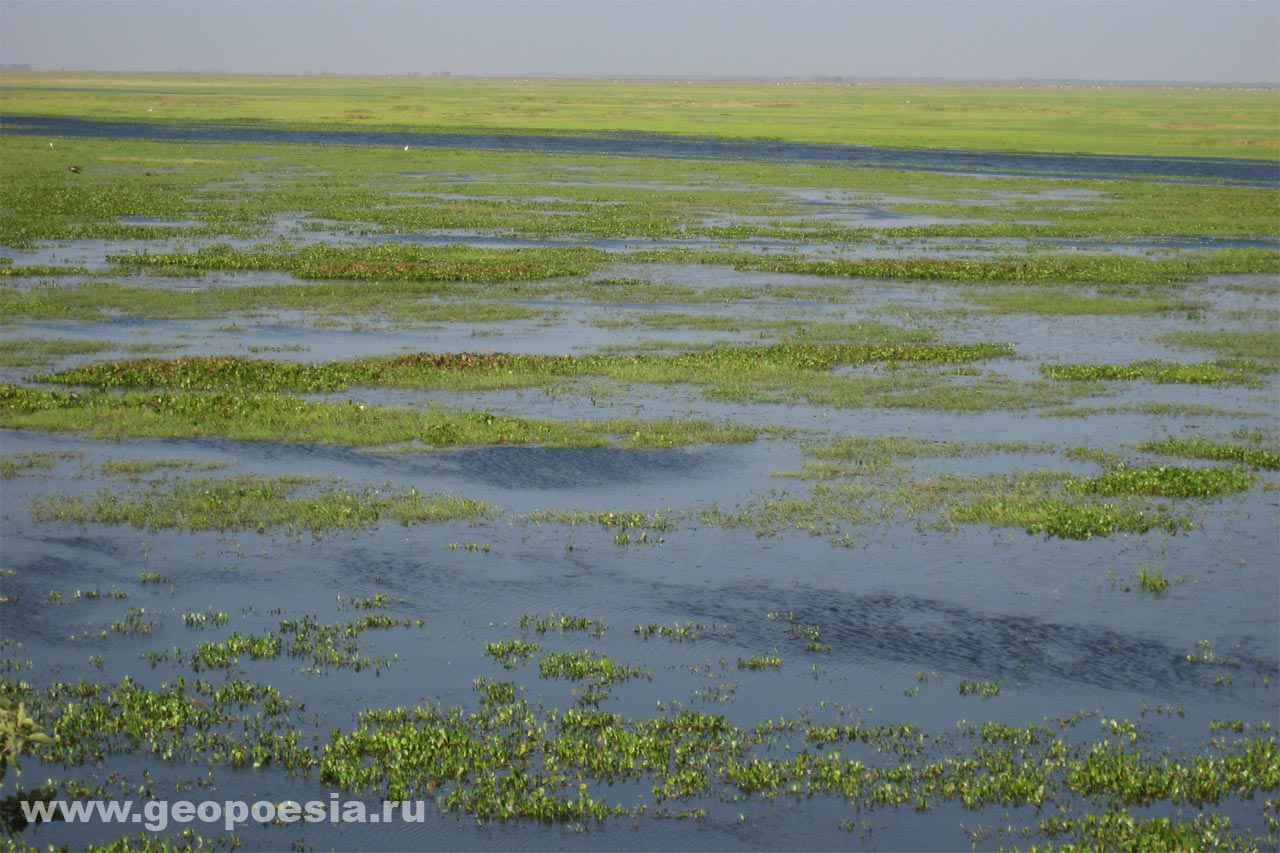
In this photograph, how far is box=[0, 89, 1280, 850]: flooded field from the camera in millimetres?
12961

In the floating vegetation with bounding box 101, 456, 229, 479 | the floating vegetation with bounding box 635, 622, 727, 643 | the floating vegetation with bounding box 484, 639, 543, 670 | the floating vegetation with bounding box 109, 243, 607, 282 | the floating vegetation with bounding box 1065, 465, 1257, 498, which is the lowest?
the floating vegetation with bounding box 484, 639, 543, 670

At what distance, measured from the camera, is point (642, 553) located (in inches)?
Answer: 762

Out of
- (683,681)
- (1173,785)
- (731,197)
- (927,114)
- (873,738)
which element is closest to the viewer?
(1173,785)

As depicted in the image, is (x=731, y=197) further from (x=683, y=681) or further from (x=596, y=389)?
(x=683, y=681)

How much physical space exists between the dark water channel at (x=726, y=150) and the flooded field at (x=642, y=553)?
164 feet

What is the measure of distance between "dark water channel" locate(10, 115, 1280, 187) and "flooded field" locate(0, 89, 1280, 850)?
50.1 m

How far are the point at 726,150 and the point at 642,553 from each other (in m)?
92.5

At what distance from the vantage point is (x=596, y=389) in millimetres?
28266

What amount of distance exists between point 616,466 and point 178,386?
30.4ft

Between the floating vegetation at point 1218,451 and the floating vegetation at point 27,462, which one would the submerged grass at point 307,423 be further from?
the floating vegetation at point 1218,451

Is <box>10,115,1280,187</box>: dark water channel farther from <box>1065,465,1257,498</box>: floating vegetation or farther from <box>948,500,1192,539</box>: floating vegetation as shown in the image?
<box>948,500,1192,539</box>: floating vegetation

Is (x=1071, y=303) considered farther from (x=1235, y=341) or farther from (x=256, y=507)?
(x=256, y=507)

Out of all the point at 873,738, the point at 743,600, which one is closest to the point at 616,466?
the point at 743,600

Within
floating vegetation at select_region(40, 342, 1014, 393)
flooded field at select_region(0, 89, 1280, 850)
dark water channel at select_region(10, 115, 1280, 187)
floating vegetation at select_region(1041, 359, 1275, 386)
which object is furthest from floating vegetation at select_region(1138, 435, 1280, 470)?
dark water channel at select_region(10, 115, 1280, 187)
